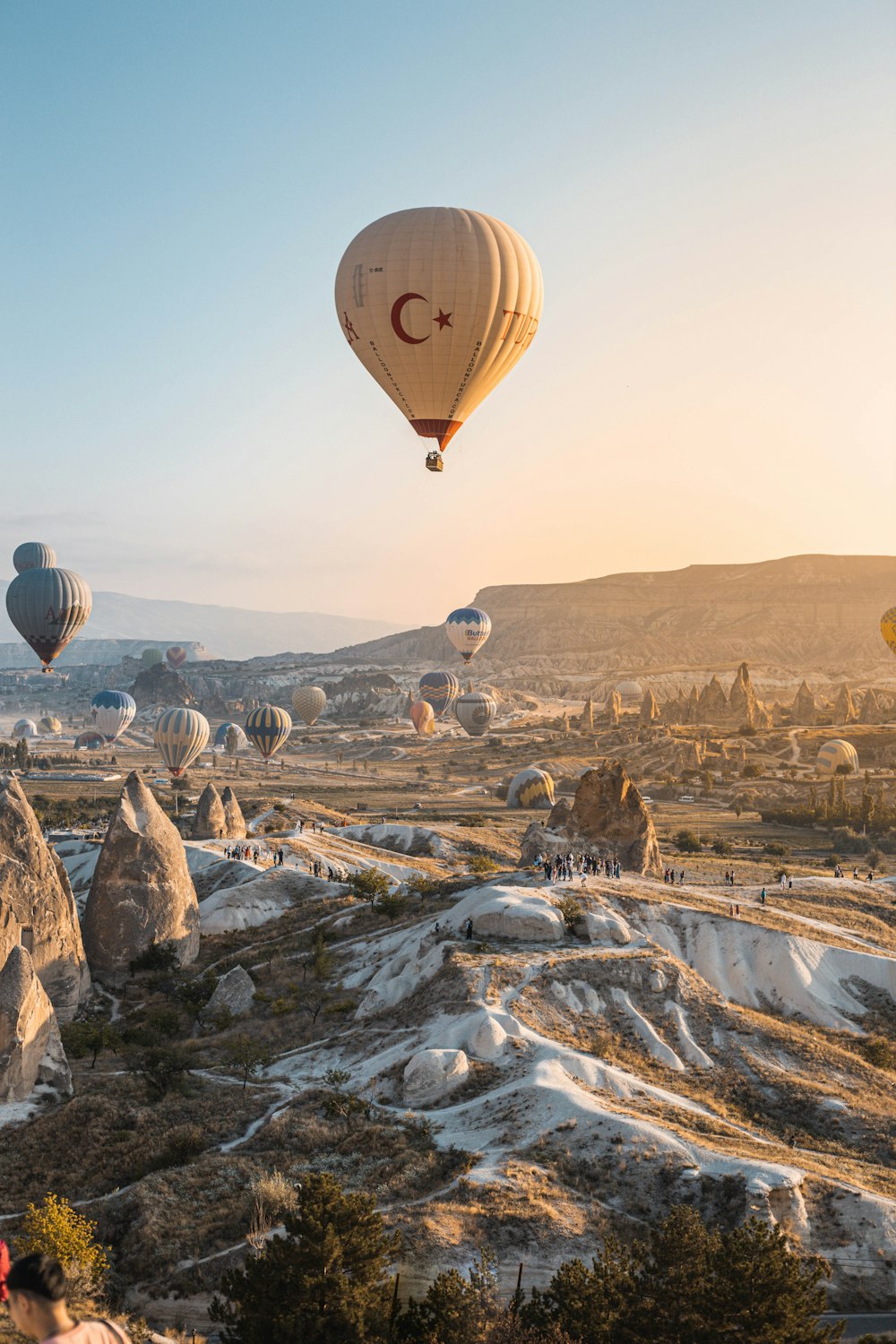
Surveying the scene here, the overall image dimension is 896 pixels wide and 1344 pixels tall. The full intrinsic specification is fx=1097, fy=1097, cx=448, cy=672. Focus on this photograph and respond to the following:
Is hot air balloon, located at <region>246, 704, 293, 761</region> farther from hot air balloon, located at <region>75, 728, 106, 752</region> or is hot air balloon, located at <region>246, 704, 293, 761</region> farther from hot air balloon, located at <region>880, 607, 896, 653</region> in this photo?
hot air balloon, located at <region>880, 607, 896, 653</region>

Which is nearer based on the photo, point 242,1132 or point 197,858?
point 242,1132

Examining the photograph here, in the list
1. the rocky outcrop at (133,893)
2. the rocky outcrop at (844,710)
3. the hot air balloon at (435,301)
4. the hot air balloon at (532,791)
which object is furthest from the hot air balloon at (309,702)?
the hot air balloon at (435,301)

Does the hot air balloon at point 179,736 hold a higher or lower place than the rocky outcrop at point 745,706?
lower

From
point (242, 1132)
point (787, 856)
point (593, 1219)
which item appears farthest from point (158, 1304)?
point (787, 856)

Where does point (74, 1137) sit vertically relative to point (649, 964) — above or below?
below

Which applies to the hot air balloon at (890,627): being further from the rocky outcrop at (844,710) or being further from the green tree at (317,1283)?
the green tree at (317,1283)

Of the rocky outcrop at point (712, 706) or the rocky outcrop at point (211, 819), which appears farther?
the rocky outcrop at point (712, 706)

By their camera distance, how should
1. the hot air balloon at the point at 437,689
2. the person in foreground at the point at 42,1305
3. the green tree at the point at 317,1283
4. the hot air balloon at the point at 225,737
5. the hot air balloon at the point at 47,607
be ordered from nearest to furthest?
the person in foreground at the point at 42,1305 → the green tree at the point at 317,1283 → the hot air balloon at the point at 47,607 → the hot air balloon at the point at 225,737 → the hot air balloon at the point at 437,689

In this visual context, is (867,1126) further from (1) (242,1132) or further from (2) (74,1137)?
(2) (74,1137)
